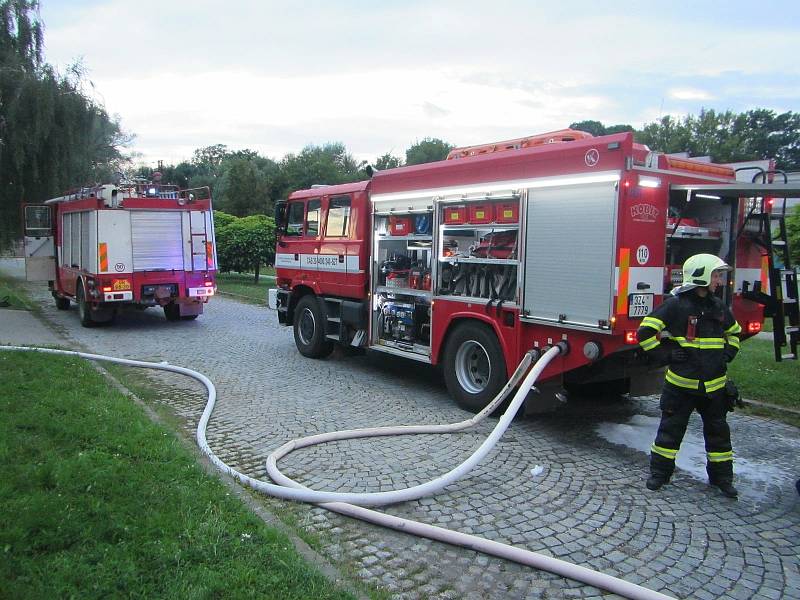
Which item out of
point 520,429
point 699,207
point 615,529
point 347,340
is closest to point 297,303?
point 347,340

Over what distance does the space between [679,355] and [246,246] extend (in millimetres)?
19695

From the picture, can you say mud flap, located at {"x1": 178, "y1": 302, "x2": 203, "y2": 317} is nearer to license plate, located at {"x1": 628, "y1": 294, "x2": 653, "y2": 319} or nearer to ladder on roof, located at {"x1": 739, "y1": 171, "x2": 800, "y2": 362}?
license plate, located at {"x1": 628, "y1": 294, "x2": 653, "y2": 319}

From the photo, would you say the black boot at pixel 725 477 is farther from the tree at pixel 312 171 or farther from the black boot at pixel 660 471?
the tree at pixel 312 171

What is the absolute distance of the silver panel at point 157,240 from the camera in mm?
12281

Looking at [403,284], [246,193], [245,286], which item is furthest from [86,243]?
[246,193]

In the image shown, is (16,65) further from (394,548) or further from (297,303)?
(394,548)

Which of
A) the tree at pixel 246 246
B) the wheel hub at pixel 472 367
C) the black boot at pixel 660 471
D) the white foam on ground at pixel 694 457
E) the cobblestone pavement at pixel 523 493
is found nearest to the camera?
the cobblestone pavement at pixel 523 493

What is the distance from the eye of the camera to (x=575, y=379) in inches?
240

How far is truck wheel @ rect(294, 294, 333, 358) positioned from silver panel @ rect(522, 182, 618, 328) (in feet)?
13.8

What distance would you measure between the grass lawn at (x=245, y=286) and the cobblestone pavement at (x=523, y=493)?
9.88 metres

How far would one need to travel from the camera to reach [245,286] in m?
21.3

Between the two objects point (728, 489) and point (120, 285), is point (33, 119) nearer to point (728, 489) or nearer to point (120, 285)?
point (120, 285)

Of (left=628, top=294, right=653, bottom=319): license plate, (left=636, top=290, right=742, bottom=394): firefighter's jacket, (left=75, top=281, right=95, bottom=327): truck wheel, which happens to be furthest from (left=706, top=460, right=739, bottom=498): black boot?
(left=75, top=281, right=95, bottom=327): truck wheel

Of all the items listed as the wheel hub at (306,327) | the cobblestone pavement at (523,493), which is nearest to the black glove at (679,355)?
the cobblestone pavement at (523,493)
